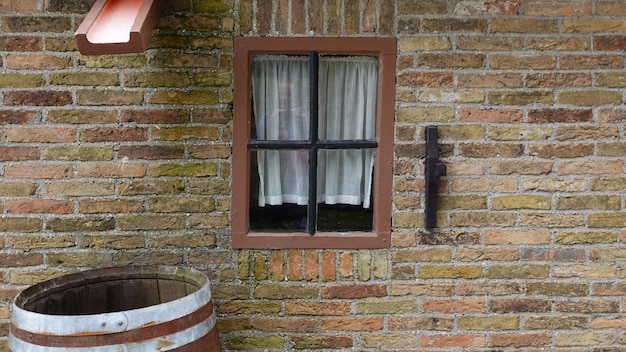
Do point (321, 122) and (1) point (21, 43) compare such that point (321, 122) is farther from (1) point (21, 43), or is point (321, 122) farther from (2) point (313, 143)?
(1) point (21, 43)

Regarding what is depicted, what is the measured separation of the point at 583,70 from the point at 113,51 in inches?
76.7

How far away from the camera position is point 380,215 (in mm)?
2498

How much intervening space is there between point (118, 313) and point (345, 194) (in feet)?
3.87

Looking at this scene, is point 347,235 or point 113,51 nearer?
point 113,51

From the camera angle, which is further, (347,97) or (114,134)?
(347,97)

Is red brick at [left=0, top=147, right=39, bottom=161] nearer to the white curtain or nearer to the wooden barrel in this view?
the wooden barrel

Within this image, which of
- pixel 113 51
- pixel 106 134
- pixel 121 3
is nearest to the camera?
pixel 113 51

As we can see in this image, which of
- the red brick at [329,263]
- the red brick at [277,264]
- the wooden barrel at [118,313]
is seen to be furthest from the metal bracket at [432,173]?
the wooden barrel at [118,313]

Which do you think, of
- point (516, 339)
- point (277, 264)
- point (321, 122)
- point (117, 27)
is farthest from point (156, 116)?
point (516, 339)

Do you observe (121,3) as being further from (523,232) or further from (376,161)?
(523,232)

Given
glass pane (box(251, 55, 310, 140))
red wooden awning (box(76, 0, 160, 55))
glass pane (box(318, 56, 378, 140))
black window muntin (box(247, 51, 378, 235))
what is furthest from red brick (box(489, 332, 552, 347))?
red wooden awning (box(76, 0, 160, 55))

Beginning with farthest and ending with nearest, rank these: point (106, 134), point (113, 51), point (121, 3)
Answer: point (106, 134)
point (121, 3)
point (113, 51)

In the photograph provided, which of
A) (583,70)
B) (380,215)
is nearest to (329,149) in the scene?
(380,215)

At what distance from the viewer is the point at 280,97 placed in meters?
2.52
